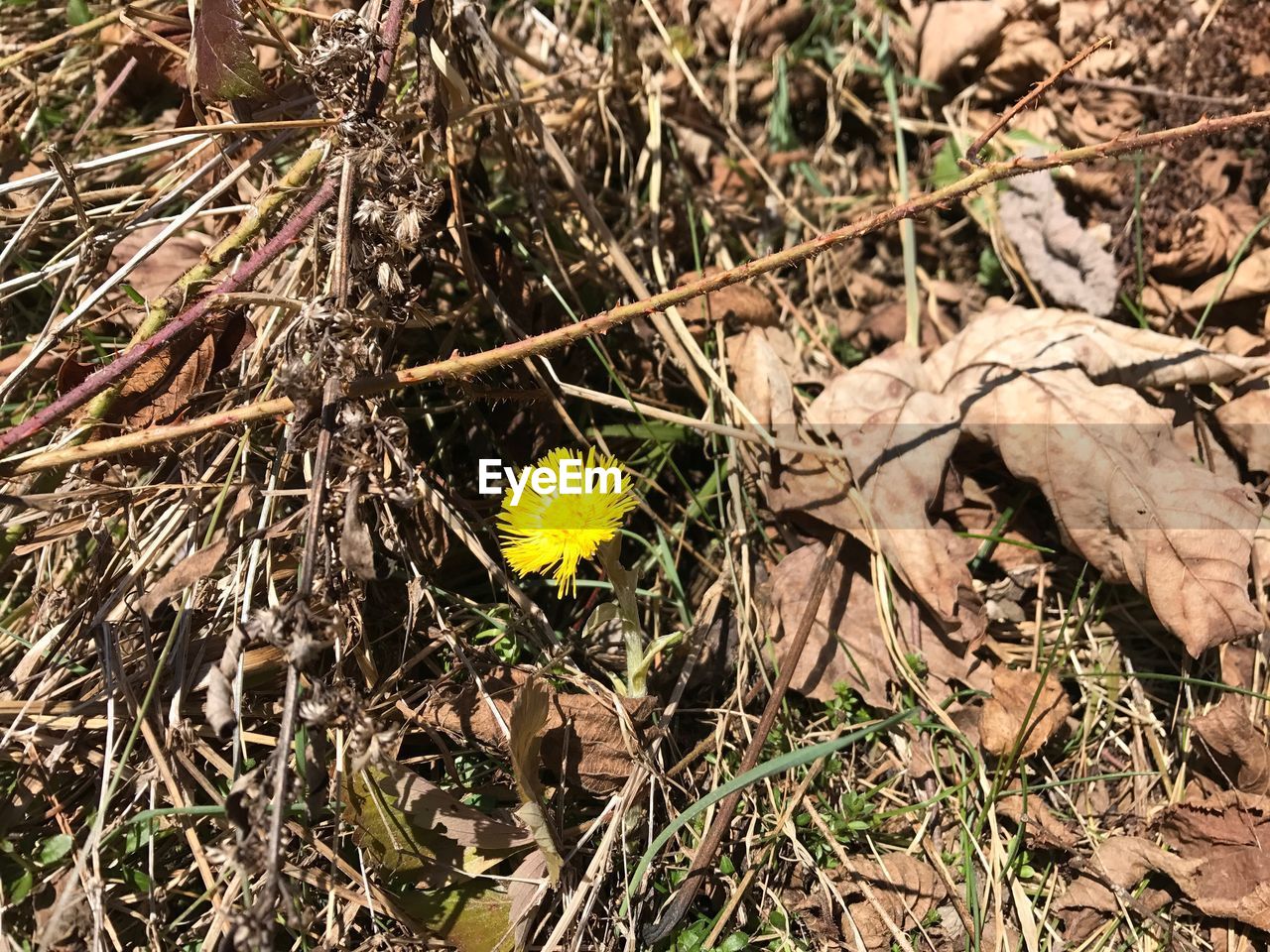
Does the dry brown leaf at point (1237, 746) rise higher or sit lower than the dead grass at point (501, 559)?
lower

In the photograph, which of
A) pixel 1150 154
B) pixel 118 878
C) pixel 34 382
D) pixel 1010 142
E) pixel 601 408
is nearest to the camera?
pixel 118 878

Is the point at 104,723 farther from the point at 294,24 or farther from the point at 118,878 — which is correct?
the point at 294,24

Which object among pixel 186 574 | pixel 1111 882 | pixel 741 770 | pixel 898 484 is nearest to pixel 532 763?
pixel 741 770

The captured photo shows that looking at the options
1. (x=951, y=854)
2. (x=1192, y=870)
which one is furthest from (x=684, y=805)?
(x=1192, y=870)

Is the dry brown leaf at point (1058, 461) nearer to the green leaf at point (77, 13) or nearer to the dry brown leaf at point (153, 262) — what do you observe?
the dry brown leaf at point (153, 262)

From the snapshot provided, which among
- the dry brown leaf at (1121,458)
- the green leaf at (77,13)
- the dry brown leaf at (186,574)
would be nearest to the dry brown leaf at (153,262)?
the green leaf at (77,13)

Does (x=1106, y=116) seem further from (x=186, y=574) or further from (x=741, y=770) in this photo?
(x=186, y=574)
